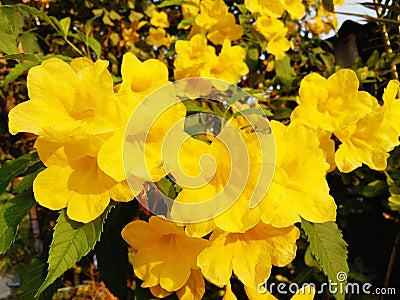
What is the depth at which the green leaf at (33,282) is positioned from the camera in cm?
68

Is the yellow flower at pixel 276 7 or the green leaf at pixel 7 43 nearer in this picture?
the green leaf at pixel 7 43

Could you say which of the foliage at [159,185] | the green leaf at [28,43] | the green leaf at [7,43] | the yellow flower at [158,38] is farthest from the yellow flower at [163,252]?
the yellow flower at [158,38]

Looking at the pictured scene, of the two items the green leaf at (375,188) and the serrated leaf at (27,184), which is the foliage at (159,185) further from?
the green leaf at (375,188)

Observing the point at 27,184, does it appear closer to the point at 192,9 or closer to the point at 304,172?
the point at 304,172

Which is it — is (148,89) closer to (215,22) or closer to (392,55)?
(215,22)

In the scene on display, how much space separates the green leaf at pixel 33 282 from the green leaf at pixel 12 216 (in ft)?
0.39

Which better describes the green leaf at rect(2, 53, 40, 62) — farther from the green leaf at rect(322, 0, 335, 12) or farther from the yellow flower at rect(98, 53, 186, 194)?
the green leaf at rect(322, 0, 335, 12)

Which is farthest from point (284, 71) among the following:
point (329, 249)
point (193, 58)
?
point (329, 249)

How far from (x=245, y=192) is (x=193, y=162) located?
2.7 inches

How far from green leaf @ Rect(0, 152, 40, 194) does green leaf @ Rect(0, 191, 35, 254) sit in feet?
0.21

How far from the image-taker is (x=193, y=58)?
3.90 ft

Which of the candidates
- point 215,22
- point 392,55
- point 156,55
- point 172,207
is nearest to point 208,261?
point 172,207

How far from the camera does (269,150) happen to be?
0.52 meters

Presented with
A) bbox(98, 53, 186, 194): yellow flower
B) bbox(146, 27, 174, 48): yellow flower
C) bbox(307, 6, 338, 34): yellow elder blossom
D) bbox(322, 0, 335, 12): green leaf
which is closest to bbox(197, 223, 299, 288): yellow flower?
bbox(98, 53, 186, 194): yellow flower
